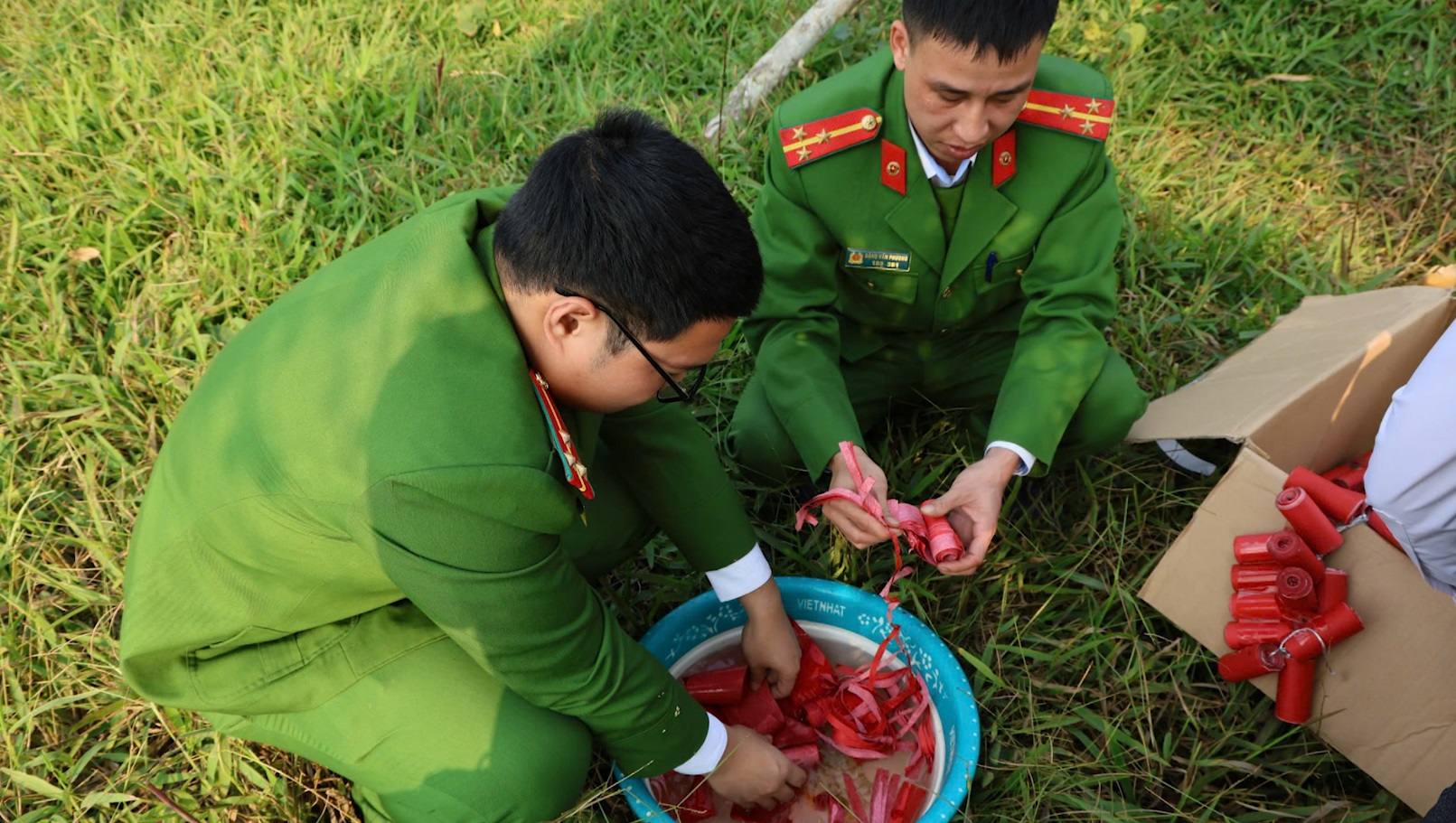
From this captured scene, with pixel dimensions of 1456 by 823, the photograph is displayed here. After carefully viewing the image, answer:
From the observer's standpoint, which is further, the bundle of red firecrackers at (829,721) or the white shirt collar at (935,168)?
the white shirt collar at (935,168)

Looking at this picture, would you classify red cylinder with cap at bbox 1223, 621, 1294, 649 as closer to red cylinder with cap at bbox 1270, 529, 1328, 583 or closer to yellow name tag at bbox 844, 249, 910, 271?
red cylinder with cap at bbox 1270, 529, 1328, 583

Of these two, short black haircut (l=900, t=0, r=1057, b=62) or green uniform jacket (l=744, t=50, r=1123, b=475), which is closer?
short black haircut (l=900, t=0, r=1057, b=62)

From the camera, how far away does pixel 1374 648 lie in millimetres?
2035

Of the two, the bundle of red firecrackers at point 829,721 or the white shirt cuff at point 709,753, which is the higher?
the white shirt cuff at point 709,753

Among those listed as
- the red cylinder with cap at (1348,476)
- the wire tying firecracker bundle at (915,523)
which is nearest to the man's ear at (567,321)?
the wire tying firecracker bundle at (915,523)

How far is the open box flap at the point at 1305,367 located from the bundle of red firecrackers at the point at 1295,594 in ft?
0.72

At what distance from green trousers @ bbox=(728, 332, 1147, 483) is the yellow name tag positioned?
0.31 metres

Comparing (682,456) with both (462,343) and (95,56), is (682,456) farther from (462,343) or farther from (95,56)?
(95,56)

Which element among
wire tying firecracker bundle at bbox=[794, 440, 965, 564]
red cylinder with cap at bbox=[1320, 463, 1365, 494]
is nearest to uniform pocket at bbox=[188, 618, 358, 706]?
wire tying firecracker bundle at bbox=[794, 440, 965, 564]

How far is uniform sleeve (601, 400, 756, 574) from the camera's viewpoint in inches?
85.4

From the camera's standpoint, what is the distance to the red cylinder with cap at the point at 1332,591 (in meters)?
2.06

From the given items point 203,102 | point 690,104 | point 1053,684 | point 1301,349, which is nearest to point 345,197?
point 203,102

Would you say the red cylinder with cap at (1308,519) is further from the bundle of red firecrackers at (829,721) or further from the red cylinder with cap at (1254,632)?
the bundle of red firecrackers at (829,721)

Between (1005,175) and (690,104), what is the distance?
4.96 ft
